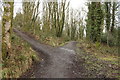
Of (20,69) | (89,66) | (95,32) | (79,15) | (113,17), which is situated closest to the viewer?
(20,69)

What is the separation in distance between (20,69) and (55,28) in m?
18.1

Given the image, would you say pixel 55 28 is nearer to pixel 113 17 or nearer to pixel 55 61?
pixel 113 17

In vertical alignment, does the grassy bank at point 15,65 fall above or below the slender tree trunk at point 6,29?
below

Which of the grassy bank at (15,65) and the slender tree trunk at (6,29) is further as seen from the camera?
the slender tree trunk at (6,29)

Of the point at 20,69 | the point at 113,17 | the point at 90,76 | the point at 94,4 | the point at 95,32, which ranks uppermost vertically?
the point at 94,4

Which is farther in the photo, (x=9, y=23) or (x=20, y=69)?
(x=9, y=23)

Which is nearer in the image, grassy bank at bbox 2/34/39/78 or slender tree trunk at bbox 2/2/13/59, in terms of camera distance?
grassy bank at bbox 2/34/39/78

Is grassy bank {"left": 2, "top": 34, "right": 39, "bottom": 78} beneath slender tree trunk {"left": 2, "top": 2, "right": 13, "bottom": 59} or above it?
beneath

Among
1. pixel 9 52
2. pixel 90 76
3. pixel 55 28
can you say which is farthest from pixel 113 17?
pixel 9 52

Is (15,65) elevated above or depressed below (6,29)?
below

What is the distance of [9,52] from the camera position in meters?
7.04

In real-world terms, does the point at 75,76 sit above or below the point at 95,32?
below

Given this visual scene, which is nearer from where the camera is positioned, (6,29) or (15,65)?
(15,65)

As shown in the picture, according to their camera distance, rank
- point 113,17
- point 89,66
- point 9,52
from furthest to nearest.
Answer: point 113,17 → point 89,66 → point 9,52
